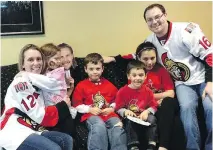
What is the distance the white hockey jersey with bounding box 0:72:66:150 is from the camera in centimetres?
183

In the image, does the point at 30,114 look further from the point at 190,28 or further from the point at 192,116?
the point at 190,28

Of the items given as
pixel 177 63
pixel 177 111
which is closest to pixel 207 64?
pixel 177 63

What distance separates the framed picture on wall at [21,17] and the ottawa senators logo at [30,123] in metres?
0.92

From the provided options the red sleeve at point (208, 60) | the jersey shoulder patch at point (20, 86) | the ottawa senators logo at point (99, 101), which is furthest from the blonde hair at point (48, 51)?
the red sleeve at point (208, 60)

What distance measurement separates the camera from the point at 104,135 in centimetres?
205

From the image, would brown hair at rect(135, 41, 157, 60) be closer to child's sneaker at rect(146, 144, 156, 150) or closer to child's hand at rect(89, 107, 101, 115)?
child's hand at rect(89, 107, 101, 115)

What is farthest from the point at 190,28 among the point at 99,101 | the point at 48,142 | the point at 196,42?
the point at 48,142

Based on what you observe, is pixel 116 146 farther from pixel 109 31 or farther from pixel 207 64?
pixel 109 31

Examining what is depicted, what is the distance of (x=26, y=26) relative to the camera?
2.58m

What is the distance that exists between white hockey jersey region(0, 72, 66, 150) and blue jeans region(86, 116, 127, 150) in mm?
256

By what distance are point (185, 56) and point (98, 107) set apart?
30.5 inches

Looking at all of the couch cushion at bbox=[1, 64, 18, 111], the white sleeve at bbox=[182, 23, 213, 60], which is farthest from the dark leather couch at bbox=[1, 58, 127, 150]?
the white sleeve at bbox=[182, 23, 213, 60]

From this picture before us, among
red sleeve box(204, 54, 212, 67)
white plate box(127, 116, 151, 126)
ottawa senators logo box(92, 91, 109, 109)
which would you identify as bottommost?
white plate box(127, 116, 151, 126)

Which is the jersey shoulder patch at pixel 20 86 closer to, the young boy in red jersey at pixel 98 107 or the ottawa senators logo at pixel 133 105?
the young boy in red jersey at pixel 98 107
